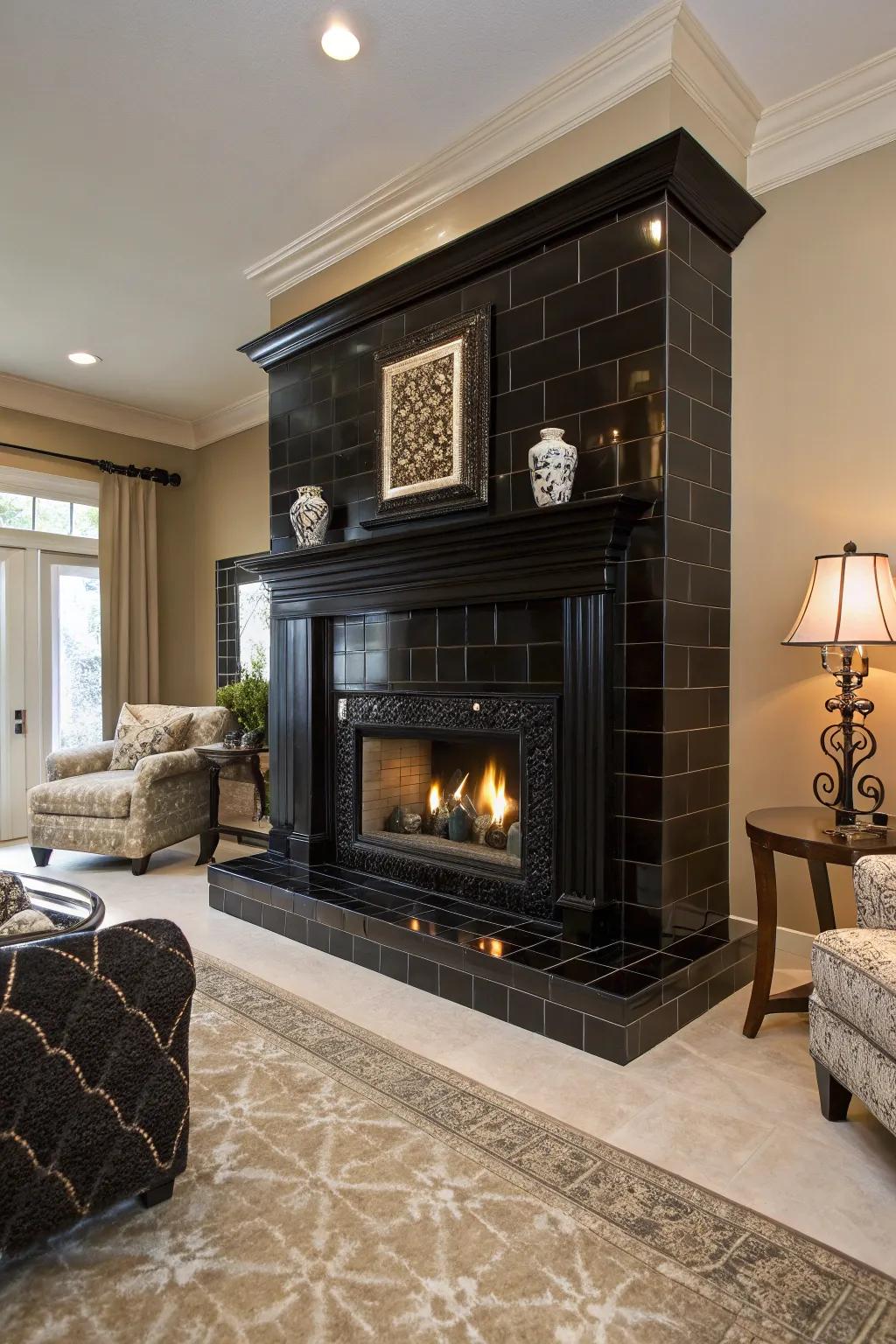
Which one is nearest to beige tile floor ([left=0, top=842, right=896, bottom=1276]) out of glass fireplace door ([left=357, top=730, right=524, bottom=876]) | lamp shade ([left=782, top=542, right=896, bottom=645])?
glass fireplace door ([left=357, top=730, right=524, bottom=876])

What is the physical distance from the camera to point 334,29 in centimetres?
254

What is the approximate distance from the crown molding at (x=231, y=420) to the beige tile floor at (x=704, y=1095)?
12.7 feet

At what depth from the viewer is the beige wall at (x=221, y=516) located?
18.7 ft

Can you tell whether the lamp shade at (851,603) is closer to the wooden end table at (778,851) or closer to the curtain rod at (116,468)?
the wooden end table at (778,851)

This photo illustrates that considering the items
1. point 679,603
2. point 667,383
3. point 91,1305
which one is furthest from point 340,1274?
point 667,383

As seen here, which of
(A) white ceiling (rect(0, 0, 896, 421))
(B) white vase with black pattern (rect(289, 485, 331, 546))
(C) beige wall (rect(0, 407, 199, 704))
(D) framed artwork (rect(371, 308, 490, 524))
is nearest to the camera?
(A) white ceiling (rect(0, 0, 896, 421))

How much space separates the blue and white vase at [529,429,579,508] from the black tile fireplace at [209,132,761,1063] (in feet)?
0.32

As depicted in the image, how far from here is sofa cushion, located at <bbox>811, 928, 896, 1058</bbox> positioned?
1678mm

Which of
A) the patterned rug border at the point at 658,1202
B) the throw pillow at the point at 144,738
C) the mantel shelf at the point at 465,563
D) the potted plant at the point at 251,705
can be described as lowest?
the patterned rug border at the point at 658,1202

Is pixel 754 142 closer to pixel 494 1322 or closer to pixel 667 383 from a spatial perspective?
pixel 667 383

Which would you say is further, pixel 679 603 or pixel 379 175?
pixel 379 175

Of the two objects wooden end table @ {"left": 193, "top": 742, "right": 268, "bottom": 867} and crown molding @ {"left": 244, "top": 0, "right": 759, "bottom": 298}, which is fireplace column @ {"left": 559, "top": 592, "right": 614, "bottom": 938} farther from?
wooden end table @ {"left": 193, "top": 742, "right": 268, "bottom": 867}

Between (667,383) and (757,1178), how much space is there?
7.21 feet

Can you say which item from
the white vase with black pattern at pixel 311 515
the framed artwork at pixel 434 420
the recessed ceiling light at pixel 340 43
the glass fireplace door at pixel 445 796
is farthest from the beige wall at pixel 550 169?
the glass fireplace door at pixel 445 796
